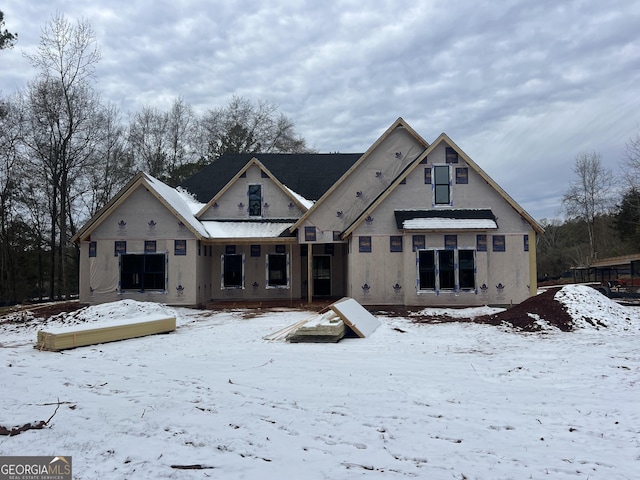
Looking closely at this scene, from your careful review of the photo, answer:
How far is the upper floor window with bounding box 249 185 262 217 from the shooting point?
65.1 feet

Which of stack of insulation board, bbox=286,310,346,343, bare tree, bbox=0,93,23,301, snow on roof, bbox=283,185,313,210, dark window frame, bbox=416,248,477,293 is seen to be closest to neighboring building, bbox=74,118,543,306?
dark window frame, bbox=416,248,477,293

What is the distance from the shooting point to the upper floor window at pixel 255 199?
781 inches

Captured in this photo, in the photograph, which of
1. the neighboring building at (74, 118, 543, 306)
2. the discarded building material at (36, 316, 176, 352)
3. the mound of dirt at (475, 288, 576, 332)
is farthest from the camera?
the neighboring building at (74, 118, 543, 306)

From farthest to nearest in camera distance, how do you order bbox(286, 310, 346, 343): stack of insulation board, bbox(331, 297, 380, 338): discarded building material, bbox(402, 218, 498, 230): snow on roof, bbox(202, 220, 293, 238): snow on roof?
bbox(202, 220, 293, 238): snow on roof < bbox(402, 218, 498, 230): snow on roof < bbox(331, 297, 380, 338): discarded building material < bbox(286, 310, 346, 343): stack of insulation board

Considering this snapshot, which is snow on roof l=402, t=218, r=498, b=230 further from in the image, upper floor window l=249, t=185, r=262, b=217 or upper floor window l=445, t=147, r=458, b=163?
upper floor window l=249, t=185, r=262, b=217

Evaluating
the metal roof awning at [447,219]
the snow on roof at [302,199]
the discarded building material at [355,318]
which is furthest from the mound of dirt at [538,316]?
the snow on roof at [302,199]

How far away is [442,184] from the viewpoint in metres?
16.6

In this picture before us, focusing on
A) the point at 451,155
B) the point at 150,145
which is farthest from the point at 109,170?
the point at 451,155

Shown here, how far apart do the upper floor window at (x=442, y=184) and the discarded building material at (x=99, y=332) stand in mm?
10424

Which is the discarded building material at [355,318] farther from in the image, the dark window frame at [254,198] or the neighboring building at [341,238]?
the dark window frame at [254,198]

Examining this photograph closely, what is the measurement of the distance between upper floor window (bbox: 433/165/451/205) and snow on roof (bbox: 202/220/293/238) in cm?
650

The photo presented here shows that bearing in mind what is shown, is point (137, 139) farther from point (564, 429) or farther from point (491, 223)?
point (564, 429)

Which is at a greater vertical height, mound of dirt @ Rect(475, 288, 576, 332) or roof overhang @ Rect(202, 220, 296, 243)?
roof overhang @ Rect(202, 220, 296, 243)

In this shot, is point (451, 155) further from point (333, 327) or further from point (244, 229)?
point (333, 327)
